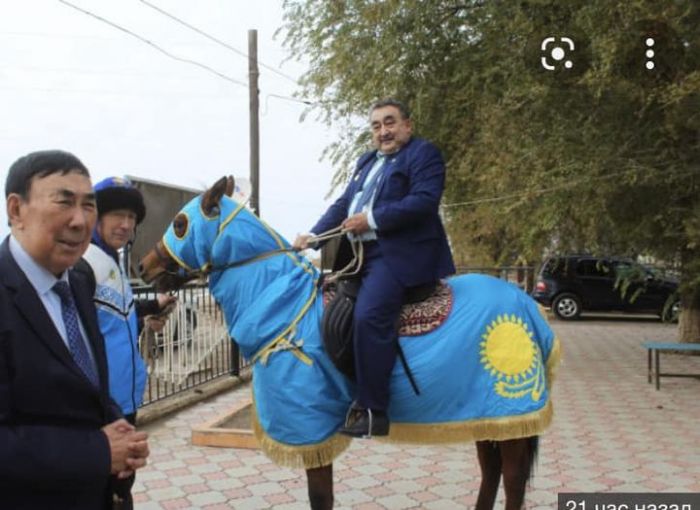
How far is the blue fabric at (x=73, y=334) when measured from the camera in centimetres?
158

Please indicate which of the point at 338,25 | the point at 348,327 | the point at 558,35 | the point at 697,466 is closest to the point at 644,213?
the point at 558,35

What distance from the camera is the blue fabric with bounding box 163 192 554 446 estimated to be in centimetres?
314

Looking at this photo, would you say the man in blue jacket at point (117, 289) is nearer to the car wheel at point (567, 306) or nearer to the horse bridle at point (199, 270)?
the horse bridle at point (199, 270)

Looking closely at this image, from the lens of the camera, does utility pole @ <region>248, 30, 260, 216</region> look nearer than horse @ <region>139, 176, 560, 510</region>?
No

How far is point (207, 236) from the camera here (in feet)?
10.9

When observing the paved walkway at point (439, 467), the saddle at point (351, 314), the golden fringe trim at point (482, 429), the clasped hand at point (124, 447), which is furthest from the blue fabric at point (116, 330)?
the paved walkway at point (439, 467)

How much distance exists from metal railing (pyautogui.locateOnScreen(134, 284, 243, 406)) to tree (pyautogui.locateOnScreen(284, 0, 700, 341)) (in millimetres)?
3775

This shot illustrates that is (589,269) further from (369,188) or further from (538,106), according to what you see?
(369,188)

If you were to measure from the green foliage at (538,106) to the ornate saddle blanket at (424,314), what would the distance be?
413 centimetres

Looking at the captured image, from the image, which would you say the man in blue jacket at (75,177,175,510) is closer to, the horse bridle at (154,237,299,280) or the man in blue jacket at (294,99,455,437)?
the horse bridle at (154,237,299,280)

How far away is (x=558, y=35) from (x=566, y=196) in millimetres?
2013

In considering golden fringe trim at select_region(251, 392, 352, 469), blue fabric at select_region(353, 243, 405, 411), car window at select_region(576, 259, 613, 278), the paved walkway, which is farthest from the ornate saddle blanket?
car window at select_region(576, 259, 613, 278)

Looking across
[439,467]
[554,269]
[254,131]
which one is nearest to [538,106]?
[254,131]

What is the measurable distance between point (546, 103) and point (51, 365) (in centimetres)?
728
